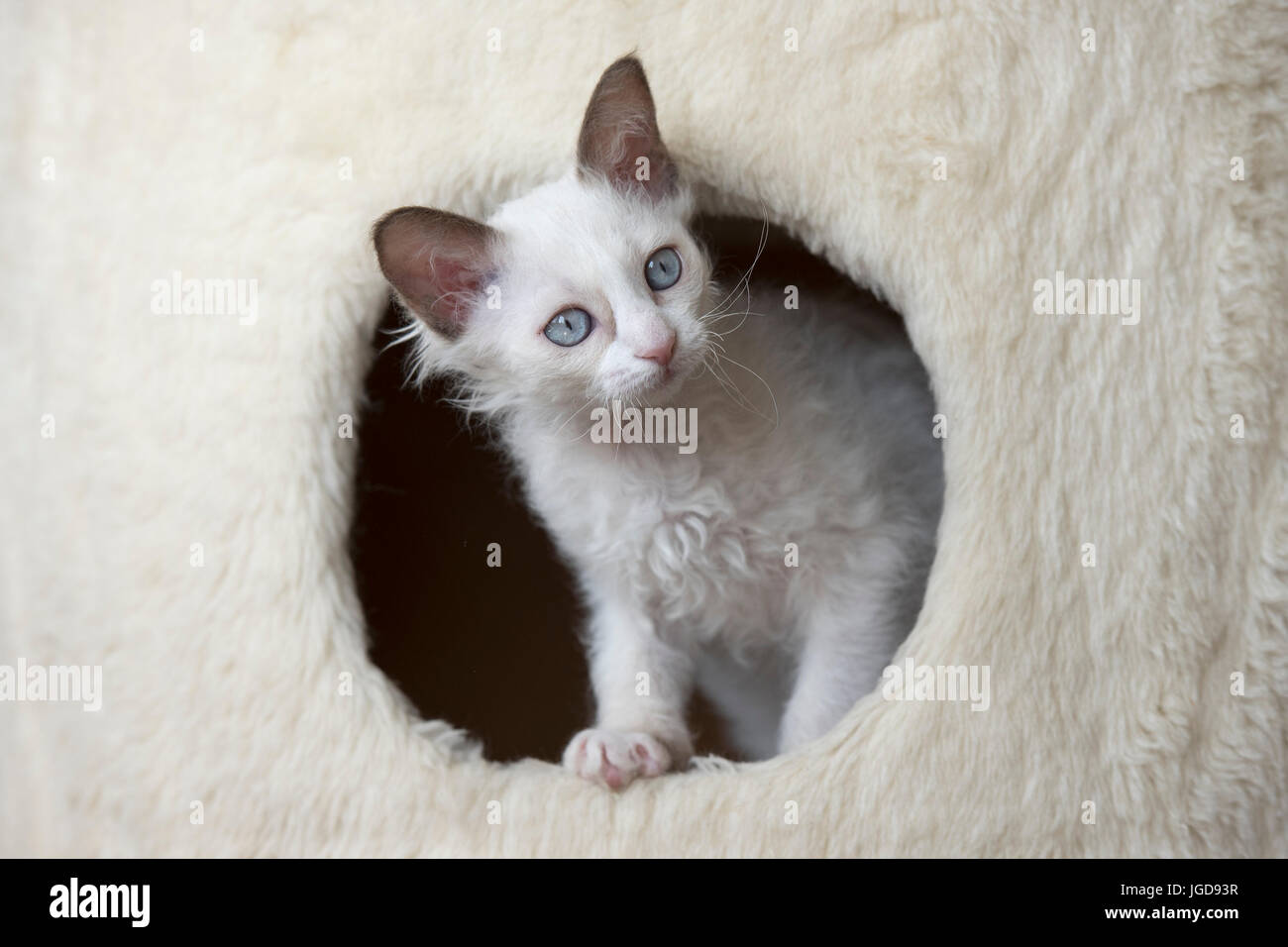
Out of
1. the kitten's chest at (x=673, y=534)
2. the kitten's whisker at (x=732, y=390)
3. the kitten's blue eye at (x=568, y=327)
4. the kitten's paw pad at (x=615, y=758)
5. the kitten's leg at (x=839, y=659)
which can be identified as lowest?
the kitten's paw pad at (x=615, y=758)

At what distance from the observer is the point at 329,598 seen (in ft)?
4.16

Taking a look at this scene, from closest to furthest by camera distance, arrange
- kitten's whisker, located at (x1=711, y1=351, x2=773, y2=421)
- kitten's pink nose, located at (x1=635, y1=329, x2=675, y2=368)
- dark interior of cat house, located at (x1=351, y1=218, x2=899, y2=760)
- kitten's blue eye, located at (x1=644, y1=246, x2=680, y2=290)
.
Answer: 1. kitten's pink nose, located at (x1=635, y1=329, x2=675, y2=368)
2. kitten's blue eye, located at (x1=644, y1=246, x2=680, y2=290)
3. kitten's whisker, located at (x1=711, y1=351, x2=773, y2=421)
4. dark interior of cat house, located at (x1=351, y1=218, x2=899, y2=760)

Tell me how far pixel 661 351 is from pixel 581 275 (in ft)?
0.45

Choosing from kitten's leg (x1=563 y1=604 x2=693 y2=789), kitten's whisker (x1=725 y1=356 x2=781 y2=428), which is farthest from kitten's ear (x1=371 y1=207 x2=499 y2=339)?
kitten's leg (x1=563 y1=604 x2=693 y2=789)

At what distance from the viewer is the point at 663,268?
121 centimetres

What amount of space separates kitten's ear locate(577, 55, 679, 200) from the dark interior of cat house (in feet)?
1.32

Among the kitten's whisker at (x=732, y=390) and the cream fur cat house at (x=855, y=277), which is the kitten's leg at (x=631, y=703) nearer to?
the cream fur cat house at (x=855, y=277)

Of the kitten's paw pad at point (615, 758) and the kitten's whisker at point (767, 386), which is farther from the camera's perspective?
the kitten's whisker at point (767, 386)

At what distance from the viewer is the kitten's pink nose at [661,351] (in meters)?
Answer: 1.09

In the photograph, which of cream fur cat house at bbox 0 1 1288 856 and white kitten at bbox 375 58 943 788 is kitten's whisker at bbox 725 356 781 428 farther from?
cream fur cat house at bbox 0 1 1288 856

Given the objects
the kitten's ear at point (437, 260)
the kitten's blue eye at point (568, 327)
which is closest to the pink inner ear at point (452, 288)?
the kitten's ear at point (437, 260)

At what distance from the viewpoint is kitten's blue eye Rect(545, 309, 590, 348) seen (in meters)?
1.16

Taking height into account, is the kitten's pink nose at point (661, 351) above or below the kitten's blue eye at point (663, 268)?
below

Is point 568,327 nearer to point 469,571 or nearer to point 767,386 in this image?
point 767,386
